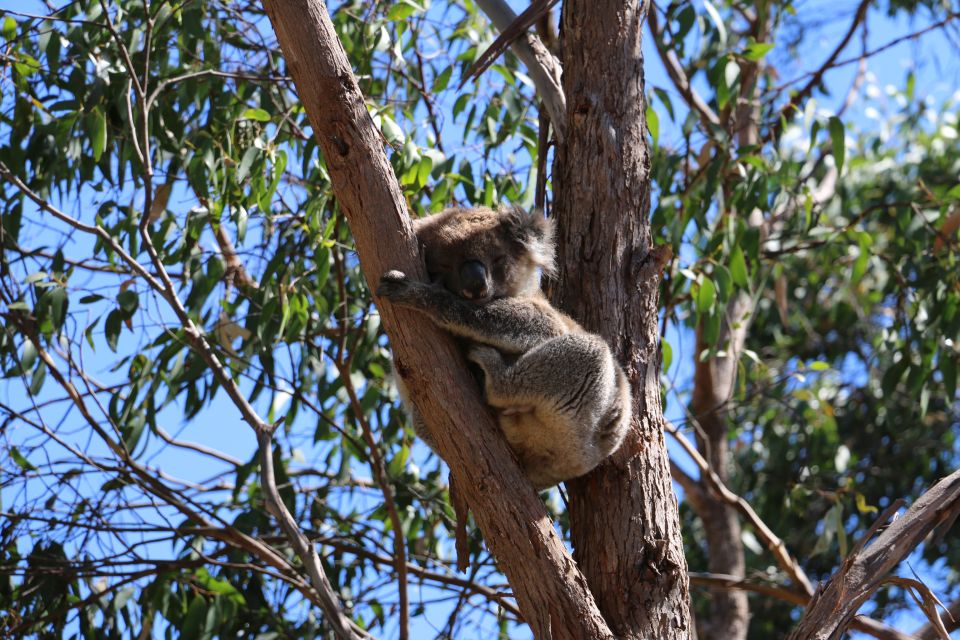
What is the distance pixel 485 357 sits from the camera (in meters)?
2.76

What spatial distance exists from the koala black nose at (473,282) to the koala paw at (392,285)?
1.21ft

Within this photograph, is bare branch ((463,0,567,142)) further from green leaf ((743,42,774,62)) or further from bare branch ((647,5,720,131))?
bare branch ((647,5,720,131))

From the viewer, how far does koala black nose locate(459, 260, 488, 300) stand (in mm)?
2801

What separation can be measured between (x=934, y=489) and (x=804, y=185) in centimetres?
223

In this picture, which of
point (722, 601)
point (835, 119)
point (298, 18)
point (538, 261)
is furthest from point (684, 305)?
point (298, 18)

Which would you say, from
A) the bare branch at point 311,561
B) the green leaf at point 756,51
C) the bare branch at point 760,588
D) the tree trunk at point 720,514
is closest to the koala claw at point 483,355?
the bare branch at point 311,561

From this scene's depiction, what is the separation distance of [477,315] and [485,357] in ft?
0.45

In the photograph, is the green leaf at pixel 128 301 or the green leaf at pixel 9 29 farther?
the green leaf at pixel 9 29

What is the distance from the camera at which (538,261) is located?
3139mm

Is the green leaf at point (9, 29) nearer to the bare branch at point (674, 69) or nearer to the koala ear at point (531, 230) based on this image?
the koala ear at point (531, 230)

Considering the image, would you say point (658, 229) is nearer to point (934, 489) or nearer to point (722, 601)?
point (934, 489)

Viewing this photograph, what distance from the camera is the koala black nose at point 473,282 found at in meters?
2.80

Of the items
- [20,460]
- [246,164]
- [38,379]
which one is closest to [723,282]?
[246,164]

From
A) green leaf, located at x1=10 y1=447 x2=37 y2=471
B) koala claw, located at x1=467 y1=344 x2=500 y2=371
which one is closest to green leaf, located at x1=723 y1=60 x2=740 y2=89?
koala claw, located at x1=467 y1=344 x2=500 y2=371
